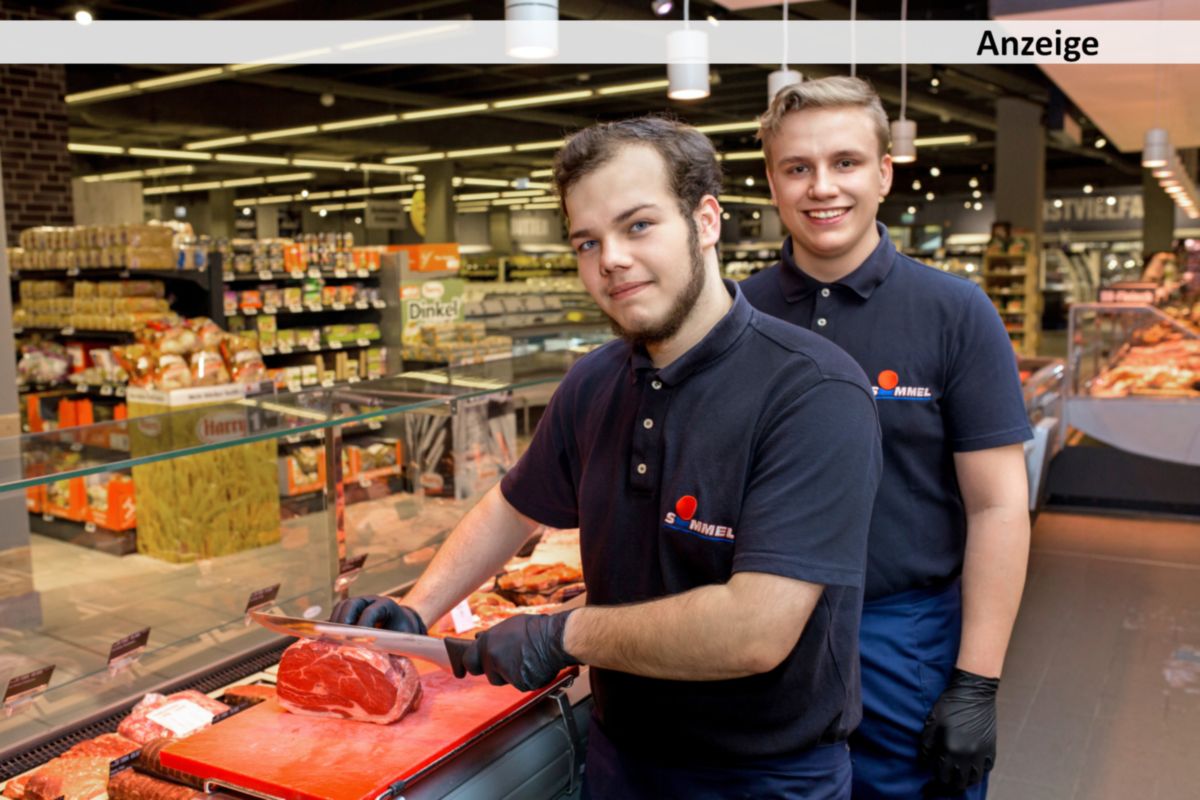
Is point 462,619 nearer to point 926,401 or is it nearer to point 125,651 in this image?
point 125,651

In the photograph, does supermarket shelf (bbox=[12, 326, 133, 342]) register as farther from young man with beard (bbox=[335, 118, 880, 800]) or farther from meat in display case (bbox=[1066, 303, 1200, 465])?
young man with beard (bbox=[335, 118, 880, 800])

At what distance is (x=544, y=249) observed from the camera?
110 feet

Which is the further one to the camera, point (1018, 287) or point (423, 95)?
point (1018, 287)

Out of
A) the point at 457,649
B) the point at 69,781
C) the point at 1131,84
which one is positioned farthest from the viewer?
the point at 1131,84

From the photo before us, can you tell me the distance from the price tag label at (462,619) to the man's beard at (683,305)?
1.33 m

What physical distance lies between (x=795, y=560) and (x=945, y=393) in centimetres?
83

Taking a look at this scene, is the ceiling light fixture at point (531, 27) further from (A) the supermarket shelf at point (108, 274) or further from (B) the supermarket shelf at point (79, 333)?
(B) the supermarket shelf at point (79, 333)

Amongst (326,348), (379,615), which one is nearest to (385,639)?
(379,615)

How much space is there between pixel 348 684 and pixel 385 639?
0.21 meters

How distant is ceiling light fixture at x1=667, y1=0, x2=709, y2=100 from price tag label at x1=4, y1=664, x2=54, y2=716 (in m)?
3.54

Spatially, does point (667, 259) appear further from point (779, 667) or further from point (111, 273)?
point (111, 273)

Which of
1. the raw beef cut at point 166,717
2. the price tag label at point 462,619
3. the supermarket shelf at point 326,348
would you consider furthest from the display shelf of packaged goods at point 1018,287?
the raw beef cut at point 166,717

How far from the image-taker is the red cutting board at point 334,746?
1602 mm

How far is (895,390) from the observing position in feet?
6.74
